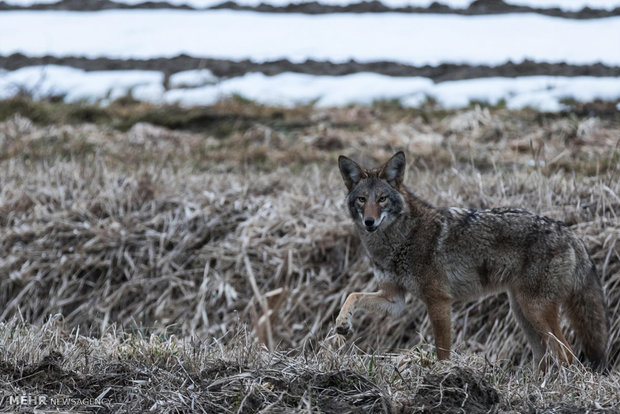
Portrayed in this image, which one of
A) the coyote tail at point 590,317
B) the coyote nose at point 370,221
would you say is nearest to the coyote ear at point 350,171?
the coyote nose at point 370,221

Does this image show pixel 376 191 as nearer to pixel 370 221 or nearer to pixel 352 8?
pixel 370 221

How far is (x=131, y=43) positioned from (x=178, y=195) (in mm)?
7748

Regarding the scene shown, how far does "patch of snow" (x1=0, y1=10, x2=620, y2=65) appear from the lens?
13.0 meters

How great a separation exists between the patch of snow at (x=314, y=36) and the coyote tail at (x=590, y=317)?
8.18 metres

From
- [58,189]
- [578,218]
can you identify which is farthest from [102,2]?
[578,218]

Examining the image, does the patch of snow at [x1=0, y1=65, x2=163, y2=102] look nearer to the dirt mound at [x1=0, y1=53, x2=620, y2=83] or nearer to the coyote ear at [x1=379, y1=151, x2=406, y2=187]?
the dirt mound at [x1=0, y1=53, x2=620, y2=83]

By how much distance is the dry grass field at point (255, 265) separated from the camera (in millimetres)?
3848

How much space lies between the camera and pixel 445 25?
13.9 m

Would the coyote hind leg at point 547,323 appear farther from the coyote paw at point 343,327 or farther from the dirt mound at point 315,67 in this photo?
the dirt mound at point 315,67

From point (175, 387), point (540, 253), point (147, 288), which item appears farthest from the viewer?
point (147, 288)

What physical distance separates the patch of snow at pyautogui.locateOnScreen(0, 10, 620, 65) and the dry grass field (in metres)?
2.68

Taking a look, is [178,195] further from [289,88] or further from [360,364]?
[289,88]

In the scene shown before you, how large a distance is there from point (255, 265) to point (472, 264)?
8.07ft

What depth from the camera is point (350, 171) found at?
5387mm
